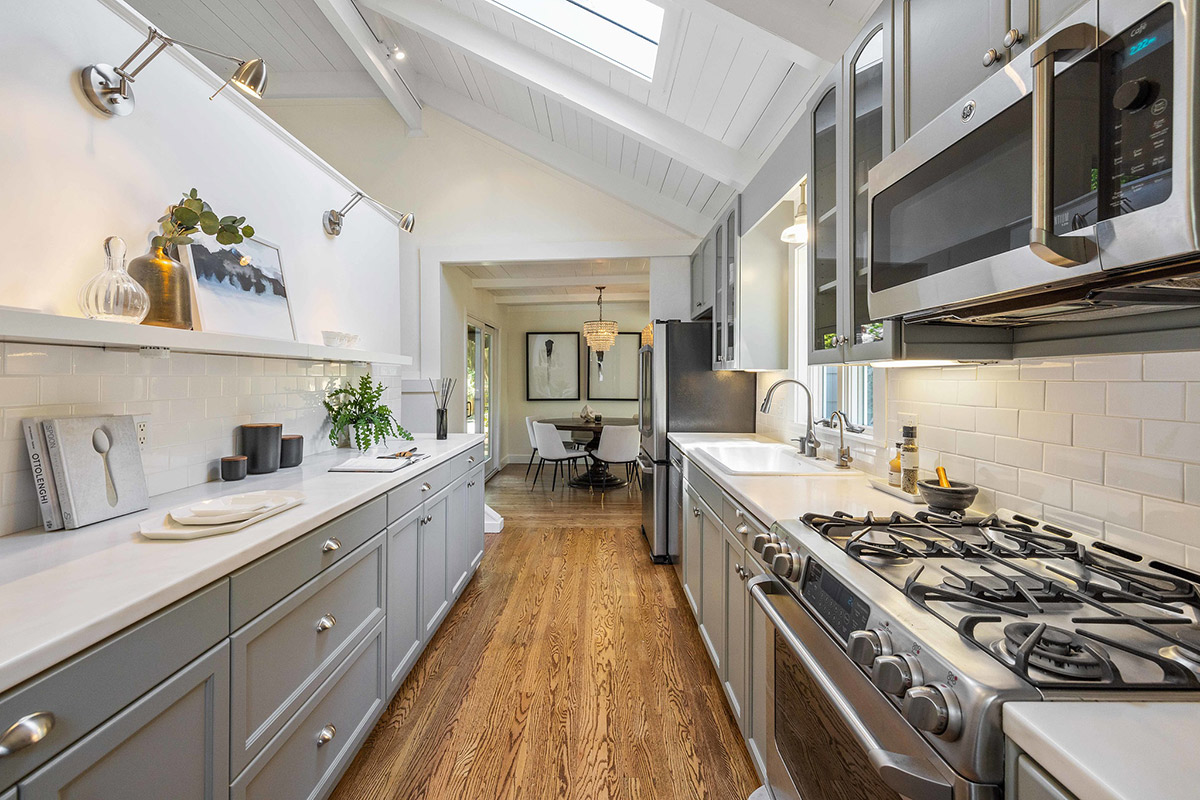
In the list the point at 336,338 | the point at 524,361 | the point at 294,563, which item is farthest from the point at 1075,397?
the point at 524,361

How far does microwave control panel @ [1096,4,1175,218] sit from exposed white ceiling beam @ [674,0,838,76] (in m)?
1.34

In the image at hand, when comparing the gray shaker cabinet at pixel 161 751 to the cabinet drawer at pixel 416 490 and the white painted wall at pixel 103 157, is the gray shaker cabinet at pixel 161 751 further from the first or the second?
the white painted wall at pixel 103 157

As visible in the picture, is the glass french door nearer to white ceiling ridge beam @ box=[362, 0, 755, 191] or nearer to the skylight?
white ceiling ridge beam @ box=[362, 0, 755, 191]

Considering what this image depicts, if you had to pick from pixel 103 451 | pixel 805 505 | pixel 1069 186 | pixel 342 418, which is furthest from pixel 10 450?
pixel 1069 186

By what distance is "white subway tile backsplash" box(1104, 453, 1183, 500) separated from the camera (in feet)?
3.28

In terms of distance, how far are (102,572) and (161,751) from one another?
35cm

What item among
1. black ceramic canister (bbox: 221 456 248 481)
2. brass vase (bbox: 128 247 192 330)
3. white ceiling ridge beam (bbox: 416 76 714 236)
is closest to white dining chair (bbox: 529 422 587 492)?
white ceiling ridge beam (bbox: 416 76 714 236)

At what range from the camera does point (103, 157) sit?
151 cm

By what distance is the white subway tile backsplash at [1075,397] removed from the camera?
1152 millimetres

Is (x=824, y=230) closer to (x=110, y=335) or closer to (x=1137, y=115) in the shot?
(x=1137, y=115)

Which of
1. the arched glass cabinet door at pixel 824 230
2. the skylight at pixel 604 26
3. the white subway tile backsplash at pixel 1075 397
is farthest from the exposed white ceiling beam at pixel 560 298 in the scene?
the white subway tile backsplash at pixel 1075 397

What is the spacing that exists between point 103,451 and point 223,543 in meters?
0.58

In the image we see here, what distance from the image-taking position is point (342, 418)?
9.08ft

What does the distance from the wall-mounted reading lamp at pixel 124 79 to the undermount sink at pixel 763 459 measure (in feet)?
6.90
